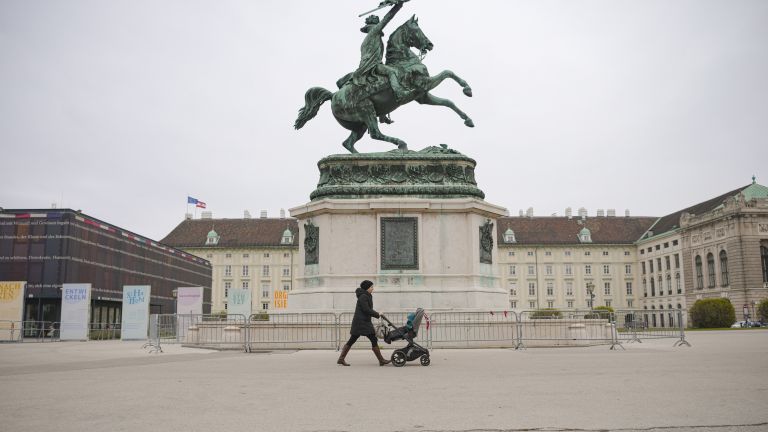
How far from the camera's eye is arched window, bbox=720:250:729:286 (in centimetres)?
8347

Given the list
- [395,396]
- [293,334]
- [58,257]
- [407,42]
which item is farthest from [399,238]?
[58,257]

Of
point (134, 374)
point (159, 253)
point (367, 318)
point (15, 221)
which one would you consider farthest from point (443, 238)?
point (159, 253)

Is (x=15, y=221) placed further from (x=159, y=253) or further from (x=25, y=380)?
(x=25, y=380)

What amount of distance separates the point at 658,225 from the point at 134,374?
349 feet

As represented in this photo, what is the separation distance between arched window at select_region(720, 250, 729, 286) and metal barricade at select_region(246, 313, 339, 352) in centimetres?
7903

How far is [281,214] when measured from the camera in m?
113

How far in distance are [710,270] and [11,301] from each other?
82.9 meters

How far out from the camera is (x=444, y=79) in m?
21.0

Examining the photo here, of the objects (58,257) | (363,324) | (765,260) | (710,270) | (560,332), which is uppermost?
(765,260)

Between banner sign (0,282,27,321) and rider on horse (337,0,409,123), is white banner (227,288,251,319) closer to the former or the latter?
banner sign (0,282,27,321)

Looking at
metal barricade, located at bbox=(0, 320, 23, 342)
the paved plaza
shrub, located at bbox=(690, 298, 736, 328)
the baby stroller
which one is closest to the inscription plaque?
the baby stroller

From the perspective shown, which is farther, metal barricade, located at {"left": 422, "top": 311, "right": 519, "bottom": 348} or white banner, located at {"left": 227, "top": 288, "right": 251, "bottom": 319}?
white banner, located at {"left": 227, "top": 288, "right": 251, "bottom": 319}

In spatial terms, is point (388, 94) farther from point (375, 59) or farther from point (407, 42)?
point (407, 42)

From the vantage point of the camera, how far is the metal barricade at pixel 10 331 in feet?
95.8
